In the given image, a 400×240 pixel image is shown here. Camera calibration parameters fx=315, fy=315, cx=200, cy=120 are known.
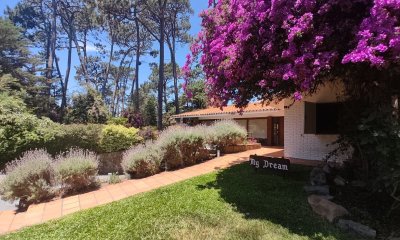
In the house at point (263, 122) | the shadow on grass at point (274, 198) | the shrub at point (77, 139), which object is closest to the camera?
the shadow on grass at point (274, 198)

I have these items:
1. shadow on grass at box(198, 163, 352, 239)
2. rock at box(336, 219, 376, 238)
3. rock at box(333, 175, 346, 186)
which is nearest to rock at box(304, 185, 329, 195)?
shadow on grass at box(198, 163, 352, 239)

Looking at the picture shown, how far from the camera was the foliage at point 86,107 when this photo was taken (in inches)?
1027

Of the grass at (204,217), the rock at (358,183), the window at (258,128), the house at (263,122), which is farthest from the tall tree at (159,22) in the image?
the rock at (358,183)

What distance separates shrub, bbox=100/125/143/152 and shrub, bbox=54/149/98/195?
18.1 feet

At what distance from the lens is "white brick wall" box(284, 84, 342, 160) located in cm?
1072

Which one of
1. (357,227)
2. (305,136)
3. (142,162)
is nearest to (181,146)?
(142,162)

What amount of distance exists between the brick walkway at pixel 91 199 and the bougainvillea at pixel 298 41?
125 inches

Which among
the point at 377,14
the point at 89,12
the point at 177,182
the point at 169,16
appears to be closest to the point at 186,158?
the point at 177,182

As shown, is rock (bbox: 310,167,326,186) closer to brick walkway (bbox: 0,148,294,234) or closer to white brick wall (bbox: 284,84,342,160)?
brick walkway (bbox: 0,148,294,234)

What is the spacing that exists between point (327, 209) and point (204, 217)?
7.08ft

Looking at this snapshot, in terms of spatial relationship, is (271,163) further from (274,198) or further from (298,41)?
(298,41)

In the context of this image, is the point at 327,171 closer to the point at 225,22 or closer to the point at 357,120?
the point at 357,120

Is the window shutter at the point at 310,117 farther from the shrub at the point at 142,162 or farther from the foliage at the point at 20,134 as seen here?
the foliage at the point at 20,134

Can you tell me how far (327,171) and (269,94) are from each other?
2.29 meters
